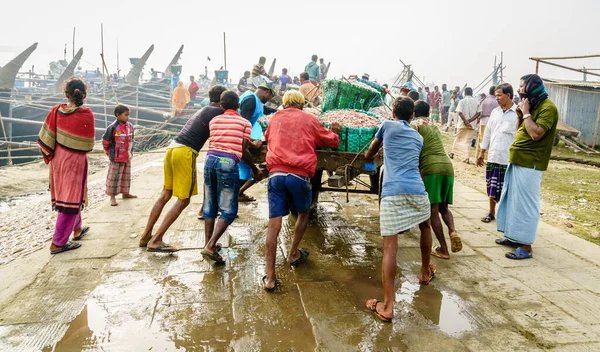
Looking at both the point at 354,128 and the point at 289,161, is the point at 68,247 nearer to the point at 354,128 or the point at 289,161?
the point at 289,161

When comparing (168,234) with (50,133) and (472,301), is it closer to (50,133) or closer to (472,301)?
(50,133)

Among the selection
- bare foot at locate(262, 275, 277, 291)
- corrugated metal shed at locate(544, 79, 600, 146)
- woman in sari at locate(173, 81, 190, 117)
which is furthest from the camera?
woman in sari at locate(173, 81, 190, 117)

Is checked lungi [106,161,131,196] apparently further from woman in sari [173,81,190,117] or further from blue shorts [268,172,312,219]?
woman in sari [173,81,190,117]

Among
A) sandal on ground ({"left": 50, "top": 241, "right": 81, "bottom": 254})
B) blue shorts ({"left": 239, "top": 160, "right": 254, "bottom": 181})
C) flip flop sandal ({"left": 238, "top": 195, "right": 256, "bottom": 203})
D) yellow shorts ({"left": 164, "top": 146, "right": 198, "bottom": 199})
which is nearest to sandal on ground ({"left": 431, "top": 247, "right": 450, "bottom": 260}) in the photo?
blue shorts ({"left": 239, "top": 160, "right": 254, "bottom": 181})

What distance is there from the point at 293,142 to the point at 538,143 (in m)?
2.80

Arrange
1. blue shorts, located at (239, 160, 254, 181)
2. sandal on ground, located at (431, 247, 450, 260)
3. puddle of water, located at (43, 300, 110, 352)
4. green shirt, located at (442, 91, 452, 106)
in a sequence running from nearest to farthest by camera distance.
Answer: puddle of water, located at (43, 300, 110, 352)
sandal on ground, located at (431, 247, 450, 260)
blue shorts, located at (239, 160, 254, 181)
green shirt, located at (442, 91, 452, 106)

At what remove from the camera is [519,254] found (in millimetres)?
4266

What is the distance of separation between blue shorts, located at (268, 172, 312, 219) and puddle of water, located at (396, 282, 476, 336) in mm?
1208

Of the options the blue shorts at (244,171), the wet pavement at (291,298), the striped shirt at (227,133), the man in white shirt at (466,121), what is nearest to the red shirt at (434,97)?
the man in white shirt at (466,121)

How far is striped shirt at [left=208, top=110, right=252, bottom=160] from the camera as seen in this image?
12.7ft

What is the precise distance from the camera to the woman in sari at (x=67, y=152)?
13.3 ft

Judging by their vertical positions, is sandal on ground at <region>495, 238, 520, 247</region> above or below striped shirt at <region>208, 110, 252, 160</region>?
below

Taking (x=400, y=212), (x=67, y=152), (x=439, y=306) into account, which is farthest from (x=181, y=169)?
(x=439, y=306)

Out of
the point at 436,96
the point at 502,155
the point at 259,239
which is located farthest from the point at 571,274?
the point at 436,96
